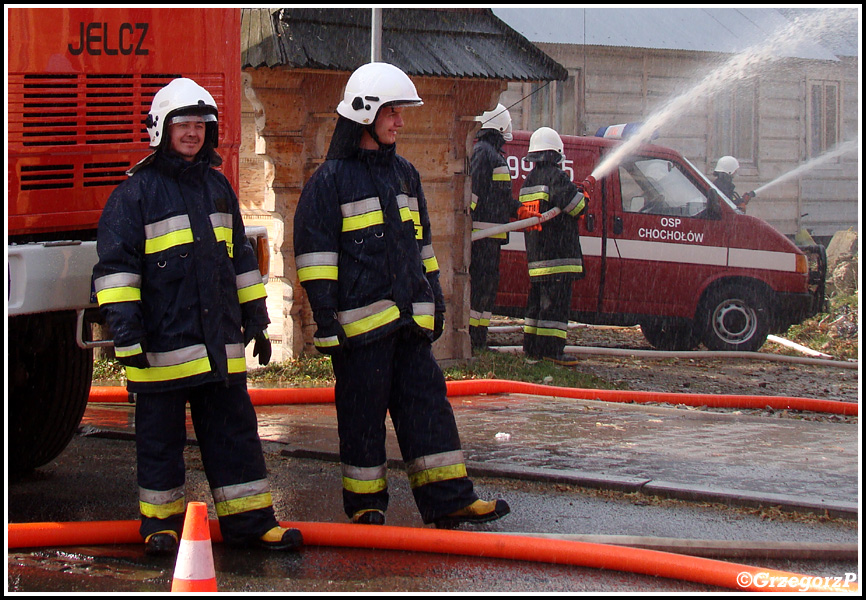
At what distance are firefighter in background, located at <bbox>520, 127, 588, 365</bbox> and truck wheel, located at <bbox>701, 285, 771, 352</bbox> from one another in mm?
1907

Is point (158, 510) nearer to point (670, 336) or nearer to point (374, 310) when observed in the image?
point (374, 310)

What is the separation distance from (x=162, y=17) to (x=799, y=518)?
11.4ft

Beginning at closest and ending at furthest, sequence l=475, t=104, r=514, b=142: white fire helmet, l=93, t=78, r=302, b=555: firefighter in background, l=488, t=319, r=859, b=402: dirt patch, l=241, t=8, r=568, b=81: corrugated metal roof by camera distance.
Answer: l=93, t=78, r=302, b=555: firefighter in background → l=241, t=8, r=568, b=81: corrugated metal roof → l=488, t=319, r=859, b=402: dirt patch → l=475, t=104, r=514, b=142: white fire helmet

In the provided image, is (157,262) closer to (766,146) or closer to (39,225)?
(39,225)

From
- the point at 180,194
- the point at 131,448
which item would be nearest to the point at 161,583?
the point at 180,194

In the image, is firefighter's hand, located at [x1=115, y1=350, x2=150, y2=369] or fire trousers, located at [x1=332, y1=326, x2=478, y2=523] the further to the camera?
fire trousers, located at [x1=332, y1=326, x2=478, y2=523]

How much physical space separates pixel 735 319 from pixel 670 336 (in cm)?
71

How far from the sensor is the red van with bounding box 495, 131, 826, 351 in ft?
34.4

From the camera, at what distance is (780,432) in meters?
6.60

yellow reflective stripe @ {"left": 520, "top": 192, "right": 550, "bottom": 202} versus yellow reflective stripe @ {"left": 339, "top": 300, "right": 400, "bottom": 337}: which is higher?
yellow reflective stripe @ {"left": 520, "top": 192, "right": 550, "bottom": 202}

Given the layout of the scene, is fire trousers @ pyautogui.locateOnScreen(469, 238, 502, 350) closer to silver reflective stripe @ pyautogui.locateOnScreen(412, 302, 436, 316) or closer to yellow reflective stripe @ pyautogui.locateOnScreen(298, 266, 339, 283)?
silver reflective stripe @ pyautogui.locateOnScreen(412, 302, 436, 316)

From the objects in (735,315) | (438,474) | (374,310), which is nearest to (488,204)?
(735,315)

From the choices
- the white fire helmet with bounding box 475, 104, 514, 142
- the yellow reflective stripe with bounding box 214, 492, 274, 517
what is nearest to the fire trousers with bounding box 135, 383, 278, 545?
the yellow reflective stripe with bounding box 214, 492, 274, 517

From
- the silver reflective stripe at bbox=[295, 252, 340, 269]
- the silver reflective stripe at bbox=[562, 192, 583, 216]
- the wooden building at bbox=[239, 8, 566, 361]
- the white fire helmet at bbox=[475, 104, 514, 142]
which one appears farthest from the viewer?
the white fire helmet at bbox=[475, 104, 514, 142]
